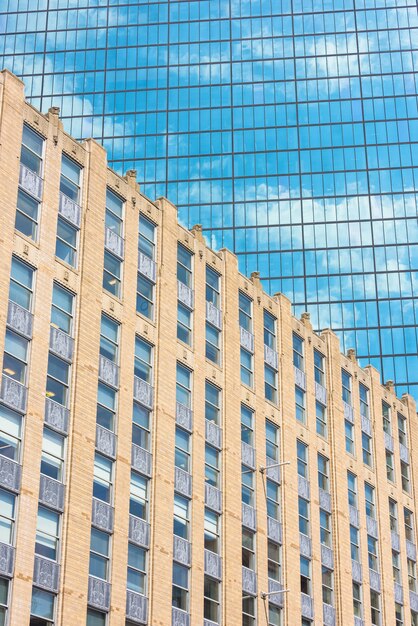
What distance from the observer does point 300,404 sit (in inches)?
2427

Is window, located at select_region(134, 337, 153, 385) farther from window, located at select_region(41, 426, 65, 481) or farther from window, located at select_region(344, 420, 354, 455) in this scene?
window, located at select_region(344, 420, 354, 455)

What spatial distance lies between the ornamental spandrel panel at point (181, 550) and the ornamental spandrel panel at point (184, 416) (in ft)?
16.8

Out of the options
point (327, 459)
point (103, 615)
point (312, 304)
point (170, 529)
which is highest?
point (312, 304)

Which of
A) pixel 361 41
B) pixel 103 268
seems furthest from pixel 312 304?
pixel 103 268

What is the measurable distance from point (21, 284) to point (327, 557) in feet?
80.2

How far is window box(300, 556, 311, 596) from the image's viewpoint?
56656mm

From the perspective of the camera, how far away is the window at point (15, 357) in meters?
42.0

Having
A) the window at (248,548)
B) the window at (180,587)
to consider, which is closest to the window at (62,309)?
the window at (180,587)

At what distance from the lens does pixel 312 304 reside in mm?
105625

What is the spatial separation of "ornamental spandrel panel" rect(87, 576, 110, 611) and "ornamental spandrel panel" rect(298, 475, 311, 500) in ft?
57.3

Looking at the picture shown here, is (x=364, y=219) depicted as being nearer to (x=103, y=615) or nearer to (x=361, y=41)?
(x=361, y=41)

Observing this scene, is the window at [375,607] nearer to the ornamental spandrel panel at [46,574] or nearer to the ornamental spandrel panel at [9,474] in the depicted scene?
the ornamental spandrel panel at [46,574]

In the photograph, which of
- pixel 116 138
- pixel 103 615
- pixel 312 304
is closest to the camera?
pixel 103 615

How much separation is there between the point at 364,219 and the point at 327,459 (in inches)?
1988
